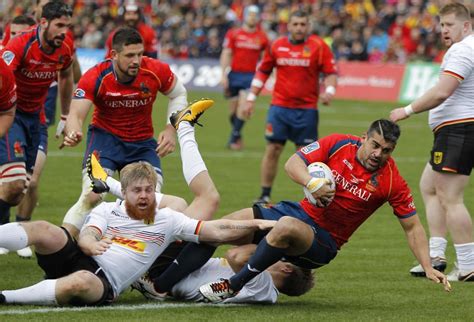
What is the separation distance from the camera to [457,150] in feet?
32.4

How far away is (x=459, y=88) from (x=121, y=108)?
10.6 feet

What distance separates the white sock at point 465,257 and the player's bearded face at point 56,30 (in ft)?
14.3

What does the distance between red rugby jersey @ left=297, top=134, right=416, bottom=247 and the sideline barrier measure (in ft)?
71.0

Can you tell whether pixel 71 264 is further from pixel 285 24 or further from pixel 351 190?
pixel 285 24

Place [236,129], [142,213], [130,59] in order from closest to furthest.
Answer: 1. [142,213]
2. [130,59]
3. [236,129]

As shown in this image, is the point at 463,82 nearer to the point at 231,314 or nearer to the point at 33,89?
the point at 231,314

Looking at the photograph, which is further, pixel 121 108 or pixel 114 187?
pixel 121 108

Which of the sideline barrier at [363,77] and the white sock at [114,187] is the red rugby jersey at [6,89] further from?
the sideline barrier at [363,77]

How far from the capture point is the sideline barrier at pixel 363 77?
30531 millimetres

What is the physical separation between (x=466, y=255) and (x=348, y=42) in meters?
25.6

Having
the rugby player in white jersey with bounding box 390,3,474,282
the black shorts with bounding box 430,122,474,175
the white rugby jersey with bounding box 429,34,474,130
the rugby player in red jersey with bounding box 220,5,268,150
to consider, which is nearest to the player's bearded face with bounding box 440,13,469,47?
the rugby player in white jersey with bounding box 390,3,474,282

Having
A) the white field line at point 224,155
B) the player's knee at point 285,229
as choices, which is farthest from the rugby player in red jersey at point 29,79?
the white field line at point 224,155

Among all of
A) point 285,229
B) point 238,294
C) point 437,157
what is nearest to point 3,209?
point 238,294

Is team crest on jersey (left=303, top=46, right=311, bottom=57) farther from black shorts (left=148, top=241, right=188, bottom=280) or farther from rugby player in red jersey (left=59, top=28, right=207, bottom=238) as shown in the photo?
black shorts (left=148, top=241, right=188, bottom=280)
